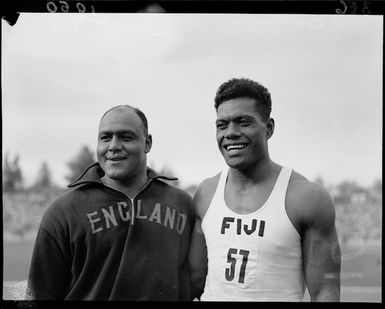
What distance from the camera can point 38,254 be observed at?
2.61 metres

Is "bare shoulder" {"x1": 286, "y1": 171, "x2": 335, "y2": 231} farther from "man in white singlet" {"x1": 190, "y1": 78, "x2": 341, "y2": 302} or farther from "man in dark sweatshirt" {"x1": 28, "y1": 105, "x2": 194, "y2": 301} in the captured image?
"man in dark sweatshirt" {"x1": 28, "y1": 105, "x2": 194, "y2": 301}

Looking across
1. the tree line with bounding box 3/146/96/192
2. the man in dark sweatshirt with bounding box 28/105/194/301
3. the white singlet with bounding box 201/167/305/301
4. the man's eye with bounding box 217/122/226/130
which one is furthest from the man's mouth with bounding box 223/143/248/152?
the tree line with bounding box 3/146/96/192

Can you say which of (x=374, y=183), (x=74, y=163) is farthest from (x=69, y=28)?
(x=374, y=183)

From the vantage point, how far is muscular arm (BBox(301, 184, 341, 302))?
257 cm

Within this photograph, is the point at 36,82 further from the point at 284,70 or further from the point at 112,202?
the point at 284,70

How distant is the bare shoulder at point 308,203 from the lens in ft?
8.37

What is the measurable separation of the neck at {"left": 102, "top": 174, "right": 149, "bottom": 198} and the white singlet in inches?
16.3

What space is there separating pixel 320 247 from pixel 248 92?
92cm

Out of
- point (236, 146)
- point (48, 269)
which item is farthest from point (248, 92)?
point (48, 269)

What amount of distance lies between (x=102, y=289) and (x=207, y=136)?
1.01m

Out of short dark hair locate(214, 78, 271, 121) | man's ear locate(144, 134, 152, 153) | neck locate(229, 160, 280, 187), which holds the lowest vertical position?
neck locate(229, 160, 280, 187)

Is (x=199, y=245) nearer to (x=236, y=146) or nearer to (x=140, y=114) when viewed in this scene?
(x=236, y=146)

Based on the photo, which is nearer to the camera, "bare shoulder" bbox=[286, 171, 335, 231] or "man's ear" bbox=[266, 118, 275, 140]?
"bare shoulder" bbox=[286, 171, 335, 231]

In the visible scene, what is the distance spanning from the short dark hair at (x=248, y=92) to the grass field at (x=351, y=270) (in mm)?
885
